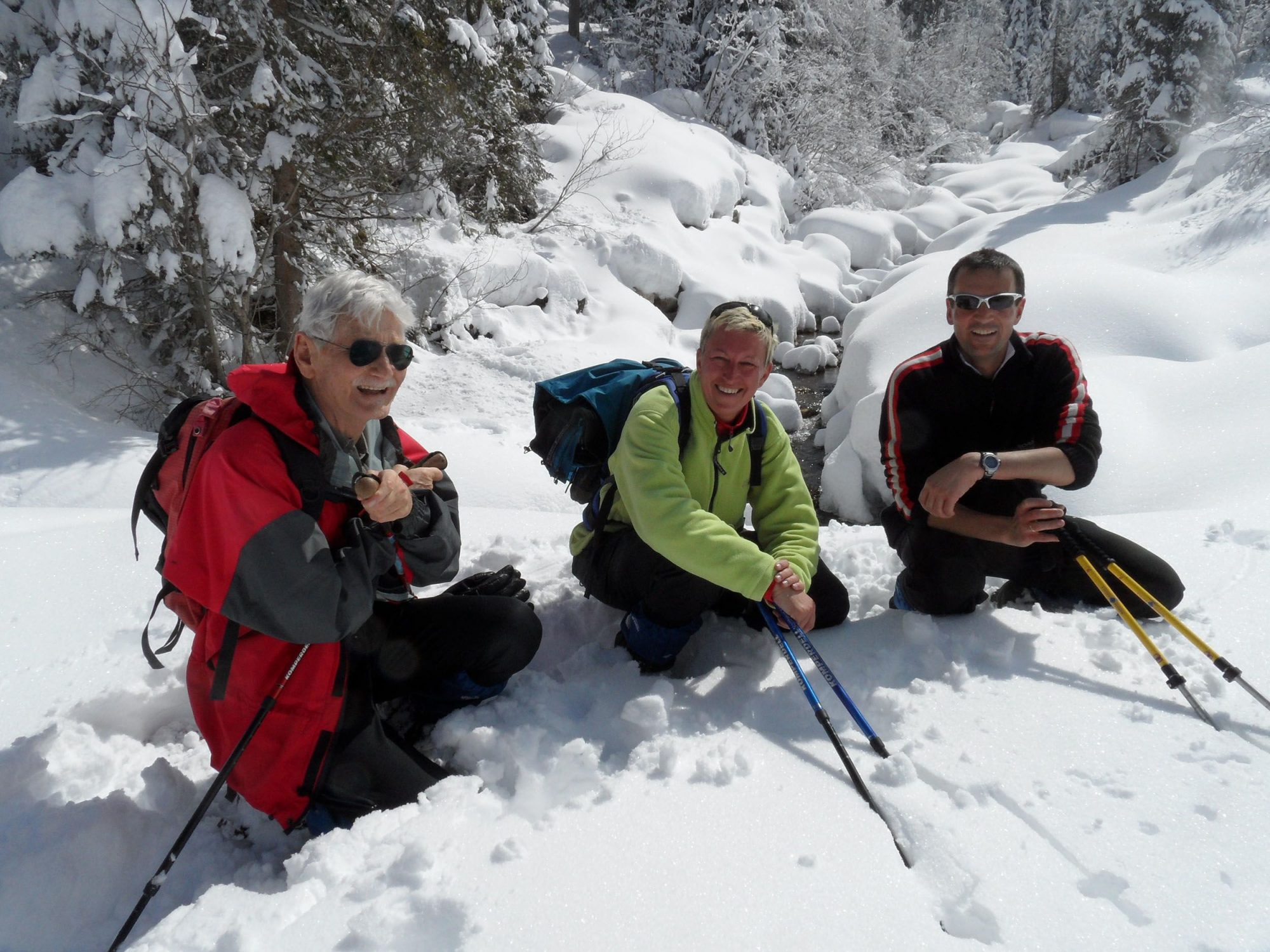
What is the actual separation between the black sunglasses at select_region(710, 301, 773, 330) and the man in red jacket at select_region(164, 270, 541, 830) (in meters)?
1.07

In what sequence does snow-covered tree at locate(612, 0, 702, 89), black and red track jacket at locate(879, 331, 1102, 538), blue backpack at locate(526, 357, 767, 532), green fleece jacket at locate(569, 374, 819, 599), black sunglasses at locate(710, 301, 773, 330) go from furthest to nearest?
snow-covered tree at locate(612, 0, 702, 89)
black and red track jacket at locate(879, 331, 1102, 538)
blue backpack at locate(526, 357, 767, 532)
black sunglasses at locate(710, 301, 773, 330)
green fleece jacket at locate(569, 374, 819, 599)

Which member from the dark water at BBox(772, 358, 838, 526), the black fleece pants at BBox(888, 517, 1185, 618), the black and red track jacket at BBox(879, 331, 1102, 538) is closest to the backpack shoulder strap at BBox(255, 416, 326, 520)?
the black and red track jacket at BBox(879, 331, 1102, 538)

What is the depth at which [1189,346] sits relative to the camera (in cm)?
654

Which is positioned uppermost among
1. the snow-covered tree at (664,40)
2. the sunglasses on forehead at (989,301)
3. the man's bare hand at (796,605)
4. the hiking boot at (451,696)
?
the snow-covered tree at (664,40)

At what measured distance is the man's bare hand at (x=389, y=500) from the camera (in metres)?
1.91

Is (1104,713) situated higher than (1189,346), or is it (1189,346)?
(1189,346)

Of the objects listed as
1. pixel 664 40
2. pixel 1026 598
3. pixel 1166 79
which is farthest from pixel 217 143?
pixel 1166 79

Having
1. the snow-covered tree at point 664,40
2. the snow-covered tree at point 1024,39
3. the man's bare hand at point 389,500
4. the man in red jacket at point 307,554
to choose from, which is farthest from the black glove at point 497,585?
the snow-covered tree at point 1024,39

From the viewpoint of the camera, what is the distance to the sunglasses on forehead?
2.68 meters

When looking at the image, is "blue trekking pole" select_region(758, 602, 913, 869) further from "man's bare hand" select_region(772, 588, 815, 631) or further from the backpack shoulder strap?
the backpack shoulder strap

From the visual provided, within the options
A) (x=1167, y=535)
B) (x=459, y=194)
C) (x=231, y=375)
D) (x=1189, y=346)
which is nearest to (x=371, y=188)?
(x=459, y=194)

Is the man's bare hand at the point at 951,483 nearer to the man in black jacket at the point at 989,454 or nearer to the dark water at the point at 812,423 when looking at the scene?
the man in black jacket at the point at 989,454

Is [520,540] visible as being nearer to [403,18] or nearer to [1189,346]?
[403,18]

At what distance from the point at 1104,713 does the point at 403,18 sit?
7144 millimetres
